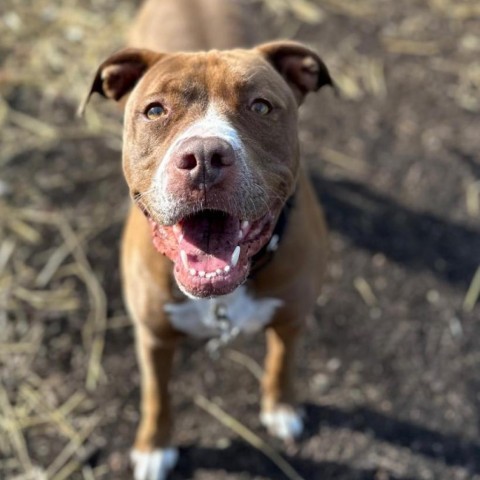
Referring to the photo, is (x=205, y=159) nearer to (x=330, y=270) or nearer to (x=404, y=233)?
(x=330, y=270)

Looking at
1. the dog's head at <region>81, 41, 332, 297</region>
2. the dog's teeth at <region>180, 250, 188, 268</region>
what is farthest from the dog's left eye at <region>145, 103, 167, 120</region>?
the dog's teeth at <region>180, 250, 188, 268</region>

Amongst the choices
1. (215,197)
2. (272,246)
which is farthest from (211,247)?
(272,246)

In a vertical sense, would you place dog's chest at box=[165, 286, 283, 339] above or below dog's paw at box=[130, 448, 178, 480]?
above

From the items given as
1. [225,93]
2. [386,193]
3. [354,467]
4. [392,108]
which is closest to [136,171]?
[225,93]

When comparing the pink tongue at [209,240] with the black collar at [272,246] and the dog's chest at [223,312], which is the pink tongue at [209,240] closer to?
the black collar at [272,246]

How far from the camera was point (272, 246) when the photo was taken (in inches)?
123

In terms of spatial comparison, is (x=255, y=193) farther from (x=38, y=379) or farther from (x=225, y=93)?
(x=38, y=379)

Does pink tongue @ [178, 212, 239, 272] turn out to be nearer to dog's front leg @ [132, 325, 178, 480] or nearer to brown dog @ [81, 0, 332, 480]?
brown dog @ [81, 0, 332, 480]

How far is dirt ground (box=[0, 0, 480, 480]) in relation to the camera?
13.3 feet

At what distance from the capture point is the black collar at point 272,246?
3.09 metres

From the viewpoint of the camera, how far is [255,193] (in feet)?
8.79

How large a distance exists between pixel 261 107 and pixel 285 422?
184 centimetres

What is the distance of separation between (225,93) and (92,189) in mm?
2265

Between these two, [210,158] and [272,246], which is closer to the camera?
[210,158]
